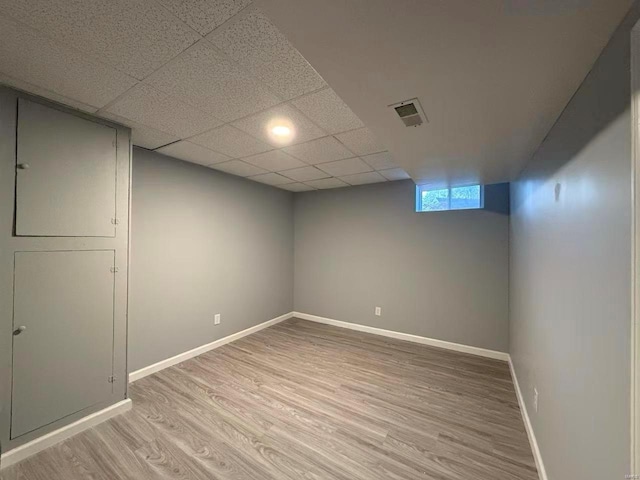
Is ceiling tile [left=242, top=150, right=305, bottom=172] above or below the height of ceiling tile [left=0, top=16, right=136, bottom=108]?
below

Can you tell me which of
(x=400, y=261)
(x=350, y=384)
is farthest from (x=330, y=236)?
(x=350, y=384)

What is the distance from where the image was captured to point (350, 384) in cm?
249

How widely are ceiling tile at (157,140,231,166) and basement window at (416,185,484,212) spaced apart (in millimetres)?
2640

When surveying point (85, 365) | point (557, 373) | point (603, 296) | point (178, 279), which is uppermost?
point (603, 296)

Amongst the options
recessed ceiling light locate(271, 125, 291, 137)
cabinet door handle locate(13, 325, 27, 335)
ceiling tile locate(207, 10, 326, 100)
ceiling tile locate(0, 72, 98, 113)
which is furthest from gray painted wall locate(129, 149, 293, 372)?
ceiling tile locate(207, 10, 326, 100)

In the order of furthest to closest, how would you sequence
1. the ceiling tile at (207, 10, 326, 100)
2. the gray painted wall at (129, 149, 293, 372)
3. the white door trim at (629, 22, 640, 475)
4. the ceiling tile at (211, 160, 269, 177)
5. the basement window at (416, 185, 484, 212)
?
the basement window at (416, 185, 484, 212), the ceiling tile at (211, 160, 269, 177), the gray painted wall at (129, 149, 293, 372), the ceiling tile at (207, 10, 326, 100), the white door trim at (629, 22, 640, 475)

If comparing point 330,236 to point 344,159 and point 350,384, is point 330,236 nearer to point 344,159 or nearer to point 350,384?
point 344,159

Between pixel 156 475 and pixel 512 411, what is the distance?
272 centimetres

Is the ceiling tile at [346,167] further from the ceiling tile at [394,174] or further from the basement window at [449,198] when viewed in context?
the basement window at [449,198]

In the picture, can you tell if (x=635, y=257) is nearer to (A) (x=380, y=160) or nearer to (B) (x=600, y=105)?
(B) (x=600, y=105)

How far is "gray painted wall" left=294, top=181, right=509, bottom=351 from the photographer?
315cm

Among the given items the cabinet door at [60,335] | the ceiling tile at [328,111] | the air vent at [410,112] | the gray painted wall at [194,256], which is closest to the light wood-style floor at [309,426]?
the cabinet door at [60,335]

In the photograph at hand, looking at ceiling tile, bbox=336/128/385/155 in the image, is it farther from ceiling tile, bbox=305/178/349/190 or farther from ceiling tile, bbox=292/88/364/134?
ceiling tile, bbox=305/178/349/190

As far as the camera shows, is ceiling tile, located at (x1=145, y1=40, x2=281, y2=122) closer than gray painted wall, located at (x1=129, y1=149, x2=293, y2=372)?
Yes
